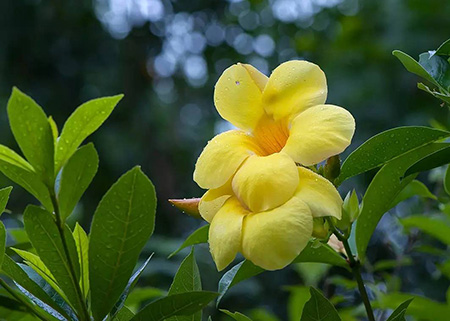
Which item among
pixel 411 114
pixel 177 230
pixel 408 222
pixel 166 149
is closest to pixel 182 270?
pixel 408 222

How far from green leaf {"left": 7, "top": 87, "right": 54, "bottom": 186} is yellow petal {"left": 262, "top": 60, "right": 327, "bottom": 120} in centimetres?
23

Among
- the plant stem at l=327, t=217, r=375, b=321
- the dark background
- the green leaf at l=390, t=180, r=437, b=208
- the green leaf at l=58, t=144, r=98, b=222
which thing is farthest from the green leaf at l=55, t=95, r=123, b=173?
the dark background

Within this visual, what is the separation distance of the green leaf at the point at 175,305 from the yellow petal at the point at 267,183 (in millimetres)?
92

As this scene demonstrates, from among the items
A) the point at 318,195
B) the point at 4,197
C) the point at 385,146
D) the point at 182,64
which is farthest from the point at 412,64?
the point at 182,64

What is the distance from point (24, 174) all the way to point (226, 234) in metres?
0.19

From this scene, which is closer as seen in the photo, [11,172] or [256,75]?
[11,172]

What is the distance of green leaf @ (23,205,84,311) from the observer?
57 centimetres

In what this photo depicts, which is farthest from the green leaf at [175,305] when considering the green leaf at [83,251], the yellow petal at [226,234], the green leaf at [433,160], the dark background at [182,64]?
the dark background at [182,64]

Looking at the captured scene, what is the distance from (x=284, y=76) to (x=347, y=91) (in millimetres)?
2740

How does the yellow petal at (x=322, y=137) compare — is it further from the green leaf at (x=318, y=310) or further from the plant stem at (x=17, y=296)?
the plant stem at (x=17, y=296)

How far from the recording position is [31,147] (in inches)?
21.3

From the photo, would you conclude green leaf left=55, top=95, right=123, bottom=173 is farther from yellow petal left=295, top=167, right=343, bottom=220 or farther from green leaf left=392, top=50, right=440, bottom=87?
green leaf left=392, top=50, right=440, bottom=87

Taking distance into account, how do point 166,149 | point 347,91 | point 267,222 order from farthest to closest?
point 166,149 → point 347,91 → point 267,222

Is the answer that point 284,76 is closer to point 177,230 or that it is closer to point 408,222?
point 408,222
